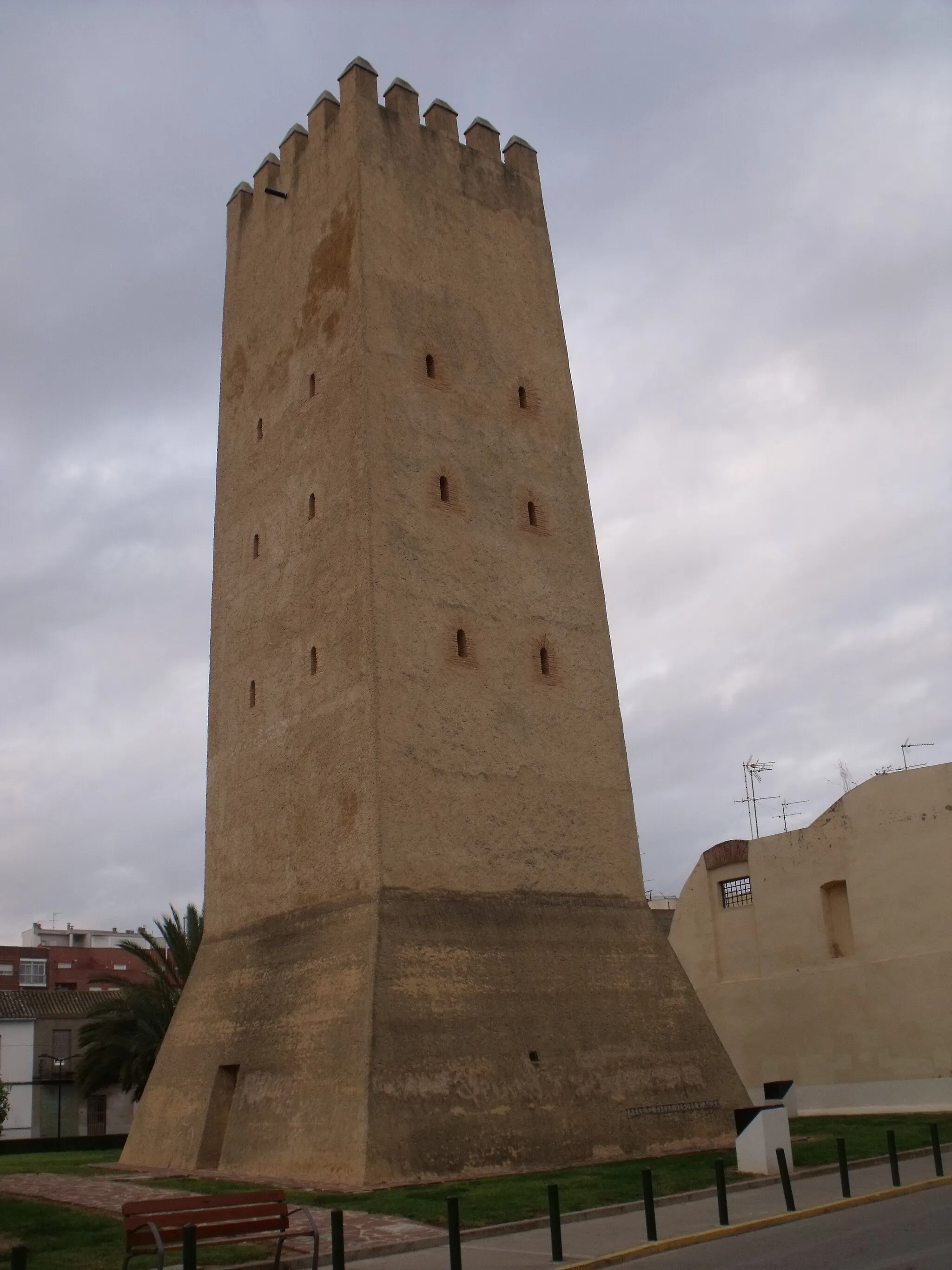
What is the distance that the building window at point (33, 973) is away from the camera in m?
48.8

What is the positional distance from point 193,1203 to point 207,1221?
0.56 feet

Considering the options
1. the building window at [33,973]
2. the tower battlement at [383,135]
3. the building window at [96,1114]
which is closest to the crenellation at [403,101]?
the tower battlement at [383,135]

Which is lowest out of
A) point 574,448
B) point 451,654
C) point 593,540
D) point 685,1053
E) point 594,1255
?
point 594,1255

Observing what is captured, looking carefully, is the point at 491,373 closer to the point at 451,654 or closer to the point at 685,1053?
the point at 451,654

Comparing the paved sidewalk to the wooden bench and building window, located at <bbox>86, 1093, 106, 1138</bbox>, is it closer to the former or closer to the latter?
the wooden bench

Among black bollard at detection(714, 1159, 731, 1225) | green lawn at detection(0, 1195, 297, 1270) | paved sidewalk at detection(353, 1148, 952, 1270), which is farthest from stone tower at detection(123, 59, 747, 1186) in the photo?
black bollard at detection(714, 1159, 731, 1225)

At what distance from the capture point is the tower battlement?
63.4ft

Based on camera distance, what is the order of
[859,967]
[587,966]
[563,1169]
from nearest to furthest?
[563,1169] → [587,966] → [859,967]

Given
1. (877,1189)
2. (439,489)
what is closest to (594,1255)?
(877,1189)

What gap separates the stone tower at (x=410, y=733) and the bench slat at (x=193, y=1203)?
4608 mm

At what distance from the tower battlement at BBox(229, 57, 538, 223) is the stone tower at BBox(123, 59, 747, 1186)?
70mm

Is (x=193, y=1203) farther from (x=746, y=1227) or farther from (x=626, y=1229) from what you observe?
(x=746, y=1227)

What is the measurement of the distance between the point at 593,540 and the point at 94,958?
132 feet

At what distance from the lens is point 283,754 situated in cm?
1742
